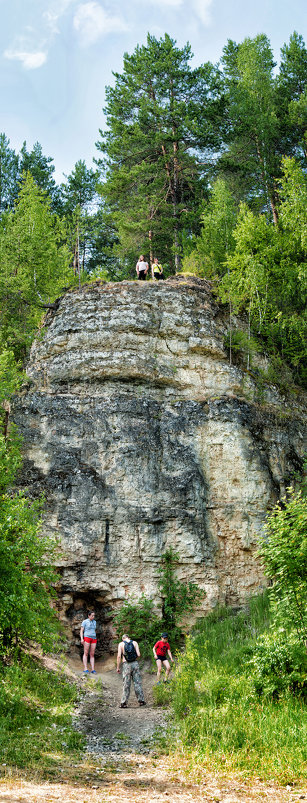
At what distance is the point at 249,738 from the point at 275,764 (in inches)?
29.1

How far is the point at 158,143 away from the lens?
24891 mm

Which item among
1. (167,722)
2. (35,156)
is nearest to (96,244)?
(35,156)

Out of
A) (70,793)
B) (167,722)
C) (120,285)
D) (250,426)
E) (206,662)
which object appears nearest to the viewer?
(70,793)

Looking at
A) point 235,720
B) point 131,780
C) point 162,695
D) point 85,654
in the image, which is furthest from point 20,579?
point 85,654

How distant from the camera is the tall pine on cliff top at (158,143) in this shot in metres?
24.5

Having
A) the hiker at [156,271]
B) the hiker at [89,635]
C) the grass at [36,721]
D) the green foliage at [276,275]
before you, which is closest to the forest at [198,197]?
the green foliage at [276,275]

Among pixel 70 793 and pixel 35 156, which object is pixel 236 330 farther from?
pixel 35 156

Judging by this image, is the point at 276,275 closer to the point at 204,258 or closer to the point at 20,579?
the point at 204,258

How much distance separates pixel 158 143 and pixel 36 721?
22.0 meters

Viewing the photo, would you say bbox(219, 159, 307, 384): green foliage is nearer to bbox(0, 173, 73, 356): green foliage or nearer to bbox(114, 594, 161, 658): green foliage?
bbox(0, 173, 73, 356): green foliage

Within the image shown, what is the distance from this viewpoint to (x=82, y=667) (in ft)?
45.3

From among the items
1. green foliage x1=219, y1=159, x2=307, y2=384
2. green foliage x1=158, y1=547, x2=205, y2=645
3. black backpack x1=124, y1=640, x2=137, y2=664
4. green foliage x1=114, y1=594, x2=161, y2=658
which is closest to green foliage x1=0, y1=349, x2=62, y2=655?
black backpack x1=124, y1=640, x2=137, y2=664

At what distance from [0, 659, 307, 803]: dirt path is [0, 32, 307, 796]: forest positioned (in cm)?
45

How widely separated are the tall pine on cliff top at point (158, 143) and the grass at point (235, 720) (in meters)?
16.3
